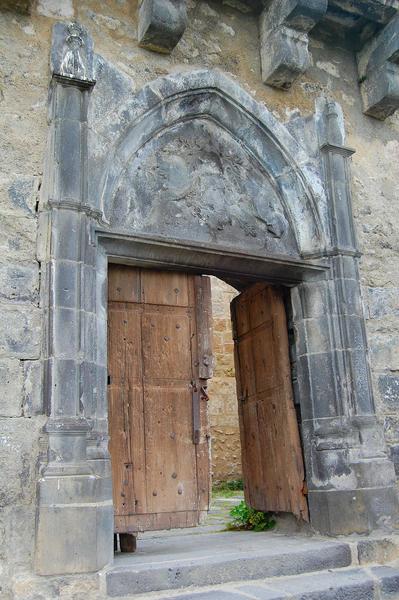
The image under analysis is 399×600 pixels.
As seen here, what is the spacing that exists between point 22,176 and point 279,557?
2672 millimetres

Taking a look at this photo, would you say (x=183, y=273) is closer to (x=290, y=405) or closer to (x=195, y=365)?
(x=195, y=365)

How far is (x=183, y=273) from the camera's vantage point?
4688mm

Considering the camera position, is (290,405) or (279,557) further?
(290,405)

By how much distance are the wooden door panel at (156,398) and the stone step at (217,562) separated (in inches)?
12.1

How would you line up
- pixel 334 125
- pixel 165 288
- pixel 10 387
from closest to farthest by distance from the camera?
pixel 10 387, pixel 165 288, pixel 334 125

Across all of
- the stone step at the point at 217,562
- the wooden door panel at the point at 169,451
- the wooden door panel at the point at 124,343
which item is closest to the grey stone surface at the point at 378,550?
the stone step at the point at 217,562

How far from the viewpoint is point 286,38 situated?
15.6 ft

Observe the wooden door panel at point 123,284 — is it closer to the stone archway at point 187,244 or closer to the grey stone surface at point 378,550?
the stone archway at point 187,244

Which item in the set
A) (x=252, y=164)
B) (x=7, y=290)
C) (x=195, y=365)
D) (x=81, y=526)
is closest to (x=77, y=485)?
(x=81, y=526)

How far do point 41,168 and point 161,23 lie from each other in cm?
131

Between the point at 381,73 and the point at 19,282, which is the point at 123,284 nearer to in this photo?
the point at 19,282

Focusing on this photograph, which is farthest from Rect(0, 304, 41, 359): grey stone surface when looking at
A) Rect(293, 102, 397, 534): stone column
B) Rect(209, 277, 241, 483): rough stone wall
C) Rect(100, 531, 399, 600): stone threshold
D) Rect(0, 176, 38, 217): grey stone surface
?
Rect(209, 277, 241, 483): rough stone wall

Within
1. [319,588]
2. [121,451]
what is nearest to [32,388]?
[121,451]

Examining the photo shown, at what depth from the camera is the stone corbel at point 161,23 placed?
430 centimetres
